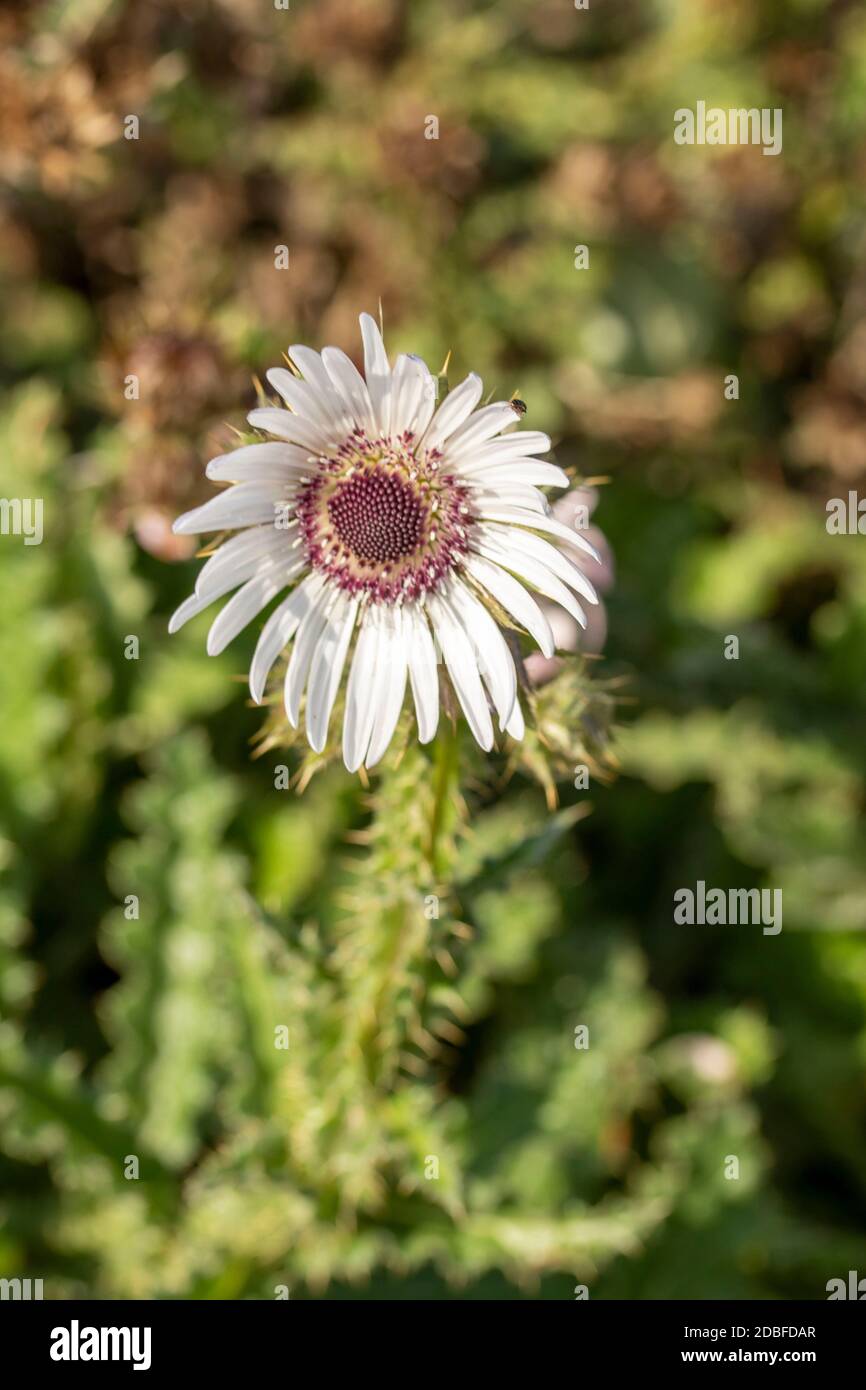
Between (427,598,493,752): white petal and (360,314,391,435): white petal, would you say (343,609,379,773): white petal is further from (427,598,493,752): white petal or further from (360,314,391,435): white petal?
(360,314,391,435): white petal

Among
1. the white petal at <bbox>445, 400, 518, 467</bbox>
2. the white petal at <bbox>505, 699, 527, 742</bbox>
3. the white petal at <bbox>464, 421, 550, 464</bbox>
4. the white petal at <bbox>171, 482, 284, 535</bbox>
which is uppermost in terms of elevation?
the white petal at <bbox>445, 400, 518, 467</bbox>

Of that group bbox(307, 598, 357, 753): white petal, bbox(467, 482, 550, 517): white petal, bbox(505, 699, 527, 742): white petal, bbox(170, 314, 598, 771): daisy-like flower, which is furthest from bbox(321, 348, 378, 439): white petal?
bbox(505, 699, 527, 742): white petal

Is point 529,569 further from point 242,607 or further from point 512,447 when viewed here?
point 242,607

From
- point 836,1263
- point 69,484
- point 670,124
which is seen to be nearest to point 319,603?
point 69,484

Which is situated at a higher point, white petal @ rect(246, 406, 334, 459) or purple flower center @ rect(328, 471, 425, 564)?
white petal @ rect(246, 406, 334, 459)

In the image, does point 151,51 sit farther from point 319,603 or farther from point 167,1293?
point 167,1293

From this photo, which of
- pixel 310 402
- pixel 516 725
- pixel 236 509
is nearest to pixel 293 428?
pixel 310 402
